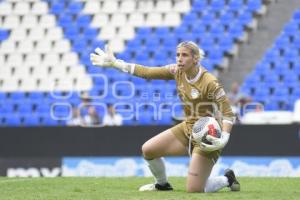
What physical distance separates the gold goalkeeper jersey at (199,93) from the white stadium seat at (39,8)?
1309cm

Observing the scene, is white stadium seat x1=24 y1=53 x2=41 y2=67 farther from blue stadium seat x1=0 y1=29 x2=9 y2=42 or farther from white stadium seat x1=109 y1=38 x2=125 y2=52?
white stadium seat x1=109 y1=38 x2=125 y2=52

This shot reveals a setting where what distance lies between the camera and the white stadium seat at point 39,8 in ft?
73.6

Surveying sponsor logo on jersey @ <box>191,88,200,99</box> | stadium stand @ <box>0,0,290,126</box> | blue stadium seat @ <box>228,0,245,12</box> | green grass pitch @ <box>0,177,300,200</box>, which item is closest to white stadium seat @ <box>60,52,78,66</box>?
stadium stand @ <box>0,0,290,126</box>

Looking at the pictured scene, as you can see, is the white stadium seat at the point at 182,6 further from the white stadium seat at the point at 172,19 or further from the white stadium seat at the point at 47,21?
the white stadium seat at the point at 47,21

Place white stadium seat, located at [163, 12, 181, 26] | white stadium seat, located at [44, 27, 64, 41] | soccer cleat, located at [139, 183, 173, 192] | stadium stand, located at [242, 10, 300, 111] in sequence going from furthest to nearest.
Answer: white stadium seat, located at [44, 27, 64, 41] < white stadium seat, located at [163, 12, 181, 26] < stadium stand, located at [242, 10, 300, 111] < soccer cleat, located at [139, 183, 173, 192]

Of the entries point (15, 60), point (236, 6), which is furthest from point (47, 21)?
point (236, 6)

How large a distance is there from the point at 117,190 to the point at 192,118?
52.9 inches

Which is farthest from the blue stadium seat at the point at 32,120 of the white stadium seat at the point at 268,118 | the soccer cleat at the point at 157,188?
the soccer cleat at the point at 157,188

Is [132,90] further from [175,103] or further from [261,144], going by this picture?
[261,144]

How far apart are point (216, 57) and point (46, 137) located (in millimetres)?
6073

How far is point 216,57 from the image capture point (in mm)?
20406

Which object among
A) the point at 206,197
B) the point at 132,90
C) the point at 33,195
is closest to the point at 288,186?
the point at 206,197

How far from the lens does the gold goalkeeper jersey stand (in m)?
9.36

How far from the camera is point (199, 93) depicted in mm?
9484
